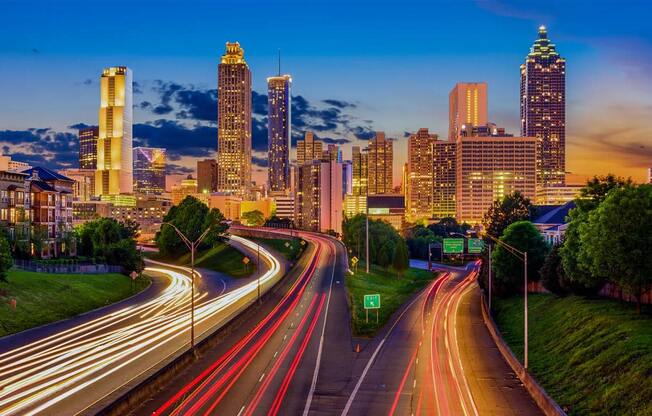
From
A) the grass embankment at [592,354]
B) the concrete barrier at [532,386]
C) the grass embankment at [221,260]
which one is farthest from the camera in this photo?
the grass embankment at [221,260]

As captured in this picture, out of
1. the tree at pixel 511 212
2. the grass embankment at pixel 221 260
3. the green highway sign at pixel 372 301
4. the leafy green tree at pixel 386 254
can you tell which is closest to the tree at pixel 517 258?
the green highway sign at pixel 372 301

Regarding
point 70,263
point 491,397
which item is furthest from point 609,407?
point 70,263

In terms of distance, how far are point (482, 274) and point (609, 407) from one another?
63053 mm

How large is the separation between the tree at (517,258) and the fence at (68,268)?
2034 inches

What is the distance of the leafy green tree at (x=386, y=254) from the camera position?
127 meters

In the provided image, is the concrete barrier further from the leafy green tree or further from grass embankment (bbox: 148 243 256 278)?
the leafy green tree

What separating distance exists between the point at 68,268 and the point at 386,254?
58.8 m

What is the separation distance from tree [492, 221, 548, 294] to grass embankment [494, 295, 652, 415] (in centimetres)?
1953

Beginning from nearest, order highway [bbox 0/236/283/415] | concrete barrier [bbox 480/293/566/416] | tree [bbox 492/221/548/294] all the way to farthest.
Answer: concrete barrier [bbox 480/293/566/416] → highway [bbox 0/236/283/415] → tree [bbox 492/221/548/294]

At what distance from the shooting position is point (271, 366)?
43.1m

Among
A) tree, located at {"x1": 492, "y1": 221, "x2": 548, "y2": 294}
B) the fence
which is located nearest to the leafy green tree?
tree, located at {"x1": 492, "y1": 221, "x2": 548, "y2": 294}

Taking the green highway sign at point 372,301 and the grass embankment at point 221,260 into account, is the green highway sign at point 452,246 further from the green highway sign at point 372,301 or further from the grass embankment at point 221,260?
the green highway sign at point 372,301

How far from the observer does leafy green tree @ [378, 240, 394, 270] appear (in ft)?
416

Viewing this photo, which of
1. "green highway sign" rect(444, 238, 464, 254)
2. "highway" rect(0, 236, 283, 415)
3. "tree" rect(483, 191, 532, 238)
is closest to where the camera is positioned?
"highway" rect(0, 236, 283, 415)
